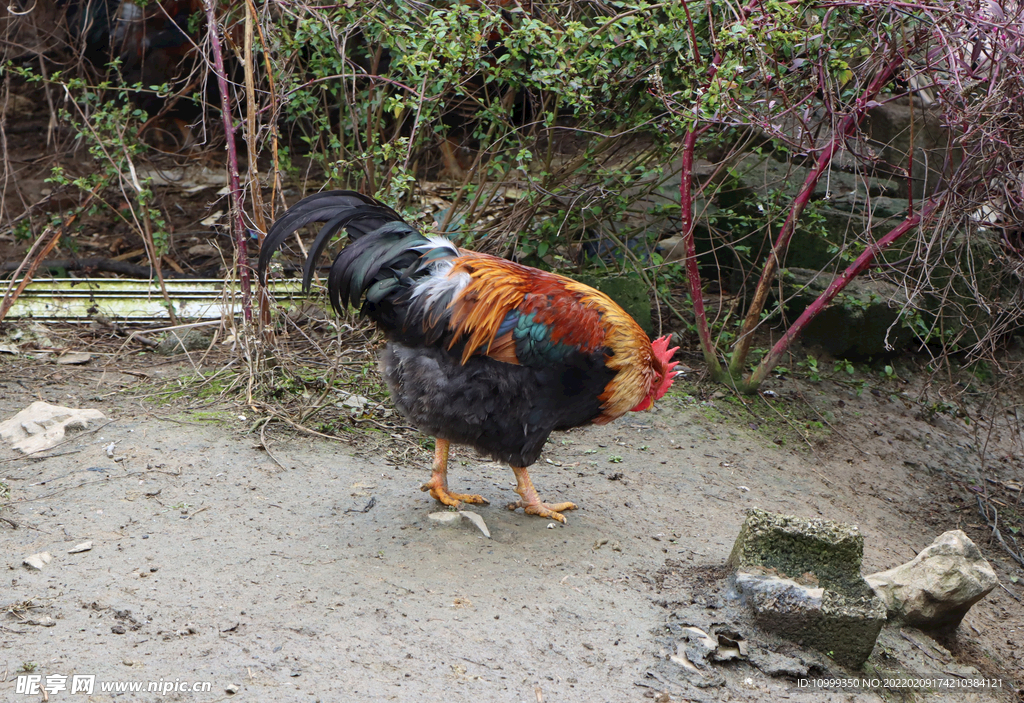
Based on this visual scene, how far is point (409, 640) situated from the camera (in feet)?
9.95

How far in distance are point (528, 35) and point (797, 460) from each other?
321 cm

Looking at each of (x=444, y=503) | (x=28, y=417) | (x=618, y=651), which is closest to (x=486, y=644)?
(x=618, y=651)

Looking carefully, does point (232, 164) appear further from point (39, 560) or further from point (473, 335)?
point (39, 560)

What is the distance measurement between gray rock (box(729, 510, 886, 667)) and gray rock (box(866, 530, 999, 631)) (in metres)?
0.37

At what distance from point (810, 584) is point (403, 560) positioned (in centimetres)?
172

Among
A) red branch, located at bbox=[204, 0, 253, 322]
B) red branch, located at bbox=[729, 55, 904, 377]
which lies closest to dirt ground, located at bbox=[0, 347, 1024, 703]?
red branch, located at bbox=[729, 55, 904, 377]

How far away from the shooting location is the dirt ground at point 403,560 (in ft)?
9.41

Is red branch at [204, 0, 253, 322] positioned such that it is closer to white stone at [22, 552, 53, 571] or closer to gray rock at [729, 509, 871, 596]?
white stone at [22, 552, 53, 571]

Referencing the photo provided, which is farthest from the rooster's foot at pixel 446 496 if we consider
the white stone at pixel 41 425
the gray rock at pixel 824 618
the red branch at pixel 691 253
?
the red branch at pixel 691 253

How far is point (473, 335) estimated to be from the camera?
3.69 m

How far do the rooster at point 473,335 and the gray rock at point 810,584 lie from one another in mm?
894

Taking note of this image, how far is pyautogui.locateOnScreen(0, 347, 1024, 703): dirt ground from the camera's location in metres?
2.87

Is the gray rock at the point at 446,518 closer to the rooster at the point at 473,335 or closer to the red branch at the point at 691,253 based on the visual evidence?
the rooster at the point at 473,335

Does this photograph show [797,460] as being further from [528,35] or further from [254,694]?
[254,694]
